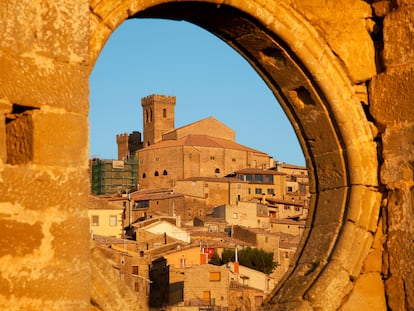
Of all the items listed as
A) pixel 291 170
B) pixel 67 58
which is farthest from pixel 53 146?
pixel 291 170

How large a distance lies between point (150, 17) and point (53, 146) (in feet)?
6.73

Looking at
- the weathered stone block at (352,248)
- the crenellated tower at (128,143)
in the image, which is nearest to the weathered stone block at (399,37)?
the weathered stone block at (352,248)

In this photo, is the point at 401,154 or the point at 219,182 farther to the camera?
the point at 219,182

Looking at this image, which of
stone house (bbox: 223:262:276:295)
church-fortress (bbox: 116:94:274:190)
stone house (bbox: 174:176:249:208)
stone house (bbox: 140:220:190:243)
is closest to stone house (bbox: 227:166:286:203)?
stone house (bbox: 174:176:249:208)

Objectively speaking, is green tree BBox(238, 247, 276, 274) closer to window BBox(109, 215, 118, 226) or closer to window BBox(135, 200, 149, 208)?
window BBox(109, 215, 118, 226)

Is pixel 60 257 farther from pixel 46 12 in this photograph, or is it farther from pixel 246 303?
pixel 246 303

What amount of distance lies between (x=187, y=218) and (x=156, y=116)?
44143mm

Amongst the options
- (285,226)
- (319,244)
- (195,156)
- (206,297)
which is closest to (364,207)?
(319,244)

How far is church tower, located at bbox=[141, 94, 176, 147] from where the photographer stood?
11738cm

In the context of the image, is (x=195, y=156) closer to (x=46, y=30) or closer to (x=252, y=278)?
(x=252, y=278)

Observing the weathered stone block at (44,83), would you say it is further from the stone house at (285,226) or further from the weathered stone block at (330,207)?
the stone house at (285,226)

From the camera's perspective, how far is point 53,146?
408cm

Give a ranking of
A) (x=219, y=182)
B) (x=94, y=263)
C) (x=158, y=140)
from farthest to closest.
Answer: (x=158, y=140) < (x=219, y=182) < (x=94, y=263)

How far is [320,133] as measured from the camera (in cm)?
658
